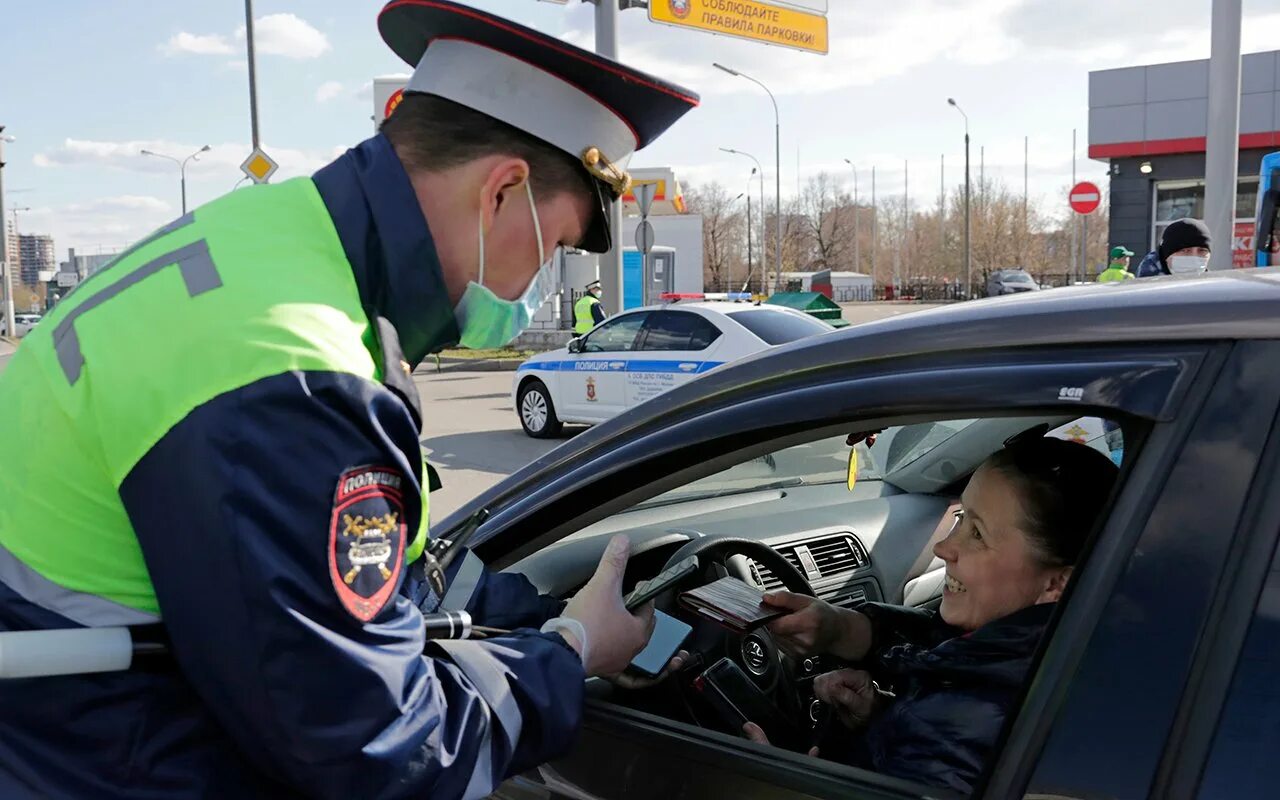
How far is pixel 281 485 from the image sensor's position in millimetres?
1020

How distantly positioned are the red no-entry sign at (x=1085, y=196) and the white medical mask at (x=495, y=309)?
1592 cm

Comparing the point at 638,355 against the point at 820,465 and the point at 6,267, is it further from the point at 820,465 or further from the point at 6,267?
the point at 6,267

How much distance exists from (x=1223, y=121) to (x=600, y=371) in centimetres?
605

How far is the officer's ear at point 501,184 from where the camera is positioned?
1.34 metres

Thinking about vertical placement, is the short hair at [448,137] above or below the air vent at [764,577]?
above

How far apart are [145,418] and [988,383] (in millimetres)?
902

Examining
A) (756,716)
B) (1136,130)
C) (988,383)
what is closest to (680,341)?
(756,716)

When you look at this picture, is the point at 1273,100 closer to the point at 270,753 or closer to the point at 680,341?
the point at 680,341

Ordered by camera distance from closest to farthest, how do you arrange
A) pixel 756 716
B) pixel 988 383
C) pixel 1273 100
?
pixel 988 383, pixel 756 716, pixel 1273 100

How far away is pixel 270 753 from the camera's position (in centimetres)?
107

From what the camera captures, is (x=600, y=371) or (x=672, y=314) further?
(x=600, y=371)

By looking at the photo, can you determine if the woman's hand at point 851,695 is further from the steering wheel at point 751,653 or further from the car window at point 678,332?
the car window at point 678,332

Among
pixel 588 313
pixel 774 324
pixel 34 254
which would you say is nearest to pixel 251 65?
pixel 588 313

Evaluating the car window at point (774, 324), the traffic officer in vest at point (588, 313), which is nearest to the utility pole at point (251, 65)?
the traffic officer in vest at point (588, 313)
